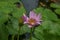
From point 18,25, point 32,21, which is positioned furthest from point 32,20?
point 18,25

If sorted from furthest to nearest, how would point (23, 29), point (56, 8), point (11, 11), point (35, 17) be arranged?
point (56, 8) → point (11, 11) → point (23, 29) → point (35, 17)

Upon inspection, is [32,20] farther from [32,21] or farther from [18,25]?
[18,25]

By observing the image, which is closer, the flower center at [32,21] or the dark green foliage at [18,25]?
the flower center at [32,21]

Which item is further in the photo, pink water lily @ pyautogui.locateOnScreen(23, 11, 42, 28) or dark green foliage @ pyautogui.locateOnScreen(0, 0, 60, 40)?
dark green foliage @ pyautogui.locateOnScreen(0, 0, 60, 40)

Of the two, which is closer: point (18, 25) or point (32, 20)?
point (32, 20)

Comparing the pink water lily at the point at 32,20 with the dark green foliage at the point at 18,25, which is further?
the dark green foliage at the point at 18,25

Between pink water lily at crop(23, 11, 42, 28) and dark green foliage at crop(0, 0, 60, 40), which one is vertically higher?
pink water lily at crop(23, 11, 42, 28)

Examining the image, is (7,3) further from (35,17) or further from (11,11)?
(35,17)

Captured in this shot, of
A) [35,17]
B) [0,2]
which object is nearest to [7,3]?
[0,2]

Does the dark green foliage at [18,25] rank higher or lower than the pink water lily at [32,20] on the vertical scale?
lower

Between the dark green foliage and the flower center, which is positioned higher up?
the flower center

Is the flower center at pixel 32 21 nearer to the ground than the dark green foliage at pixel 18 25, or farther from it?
farther from it
